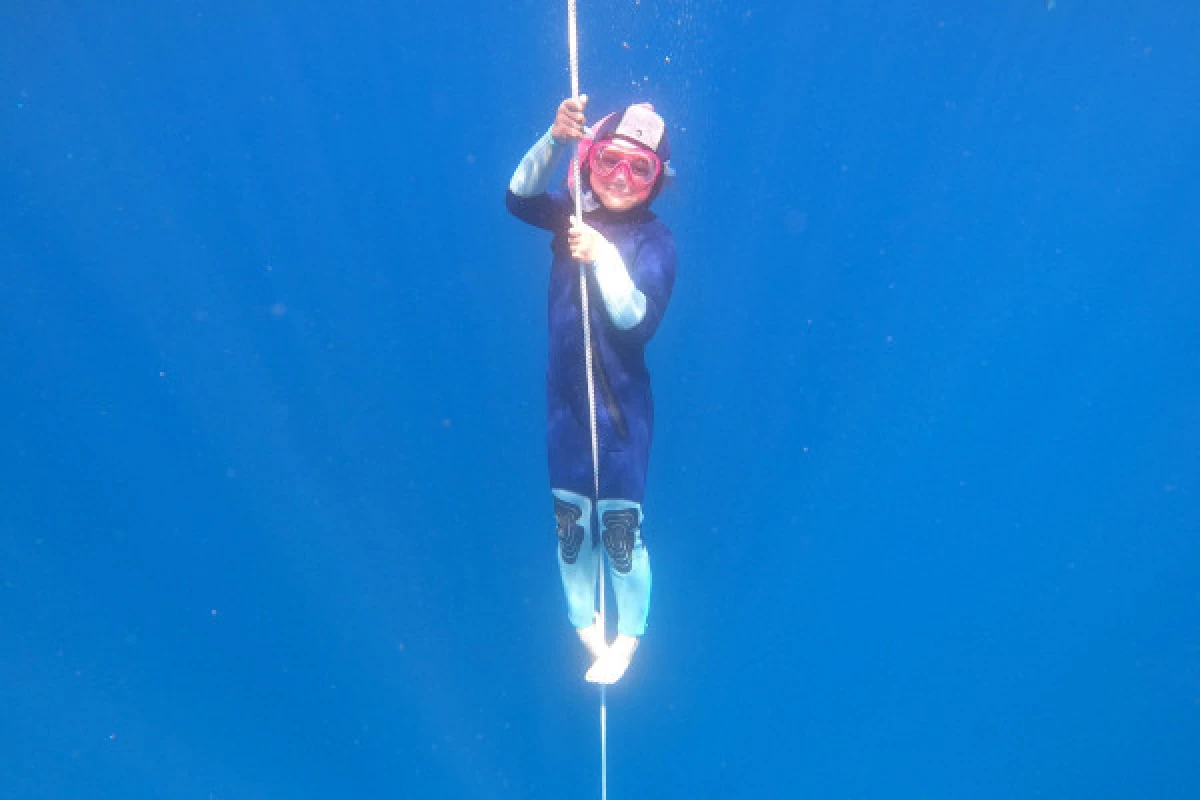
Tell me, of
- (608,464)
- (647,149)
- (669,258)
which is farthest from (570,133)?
(608,464)

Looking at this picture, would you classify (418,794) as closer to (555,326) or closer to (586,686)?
(586,686)

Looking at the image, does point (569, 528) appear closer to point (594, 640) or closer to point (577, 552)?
point (577, 552)

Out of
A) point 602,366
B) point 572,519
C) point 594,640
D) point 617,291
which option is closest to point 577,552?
point 572,519

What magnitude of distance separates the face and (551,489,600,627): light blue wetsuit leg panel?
1.02 m

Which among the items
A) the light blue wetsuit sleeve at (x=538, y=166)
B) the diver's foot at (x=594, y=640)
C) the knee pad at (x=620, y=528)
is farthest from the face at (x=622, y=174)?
the diver's foot at (x=594, y=640)

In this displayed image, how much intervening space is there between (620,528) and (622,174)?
120 centimetres

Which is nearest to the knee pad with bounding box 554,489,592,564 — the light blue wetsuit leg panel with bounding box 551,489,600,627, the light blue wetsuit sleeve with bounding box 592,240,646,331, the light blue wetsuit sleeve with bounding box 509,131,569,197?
the light blue wetsuit leg panel with bounding box 551,489,600,627

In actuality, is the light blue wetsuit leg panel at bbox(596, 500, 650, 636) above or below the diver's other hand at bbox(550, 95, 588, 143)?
below

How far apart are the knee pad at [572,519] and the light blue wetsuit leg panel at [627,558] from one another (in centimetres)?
5

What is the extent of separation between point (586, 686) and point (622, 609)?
3.36 metres

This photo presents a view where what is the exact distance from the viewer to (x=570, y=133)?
2.12 metres

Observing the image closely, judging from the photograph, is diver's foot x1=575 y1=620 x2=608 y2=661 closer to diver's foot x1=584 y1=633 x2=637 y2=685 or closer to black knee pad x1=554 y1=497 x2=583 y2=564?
diver's foot x1=584 y1=633 x2=637 y2=685

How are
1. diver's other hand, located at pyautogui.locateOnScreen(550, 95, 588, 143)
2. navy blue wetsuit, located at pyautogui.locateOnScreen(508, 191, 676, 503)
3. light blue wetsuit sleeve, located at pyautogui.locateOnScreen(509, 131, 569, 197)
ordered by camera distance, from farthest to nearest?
navy blue wetsuit, located at pyautogui.locateOnScreen(508, 191, 676, 503) < light blue wetsuit sleeve, located at pyautogui.locateOnScreen(509, 131, 569, 197) < diver's other hand, located at pyautogui.locateOnScreen(550, 95, 588, 143)

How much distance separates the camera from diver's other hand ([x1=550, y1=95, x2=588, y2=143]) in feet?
6.79
